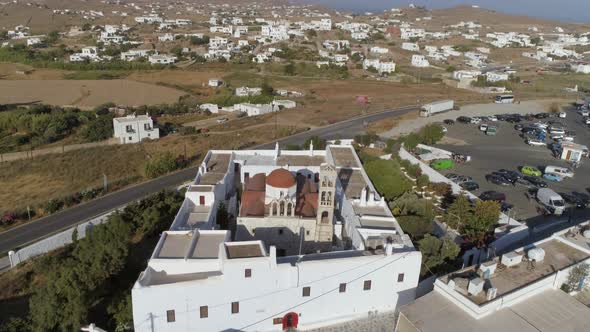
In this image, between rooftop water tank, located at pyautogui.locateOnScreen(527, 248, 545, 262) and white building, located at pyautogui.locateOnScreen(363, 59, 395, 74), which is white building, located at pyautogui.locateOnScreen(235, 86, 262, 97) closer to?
white building, located at pyautogui.locateOnScreen(363, 59, 395, 74)

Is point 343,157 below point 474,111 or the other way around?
the other way around

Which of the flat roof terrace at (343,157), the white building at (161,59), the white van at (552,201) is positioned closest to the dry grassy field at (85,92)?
the white building at (161,59)

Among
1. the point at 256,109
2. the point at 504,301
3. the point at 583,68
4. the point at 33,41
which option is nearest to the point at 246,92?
the point at 256,109

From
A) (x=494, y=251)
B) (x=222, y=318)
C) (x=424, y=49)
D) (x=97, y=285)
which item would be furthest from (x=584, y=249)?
(x=424, y=49)

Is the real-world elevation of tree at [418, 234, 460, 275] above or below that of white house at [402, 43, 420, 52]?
below

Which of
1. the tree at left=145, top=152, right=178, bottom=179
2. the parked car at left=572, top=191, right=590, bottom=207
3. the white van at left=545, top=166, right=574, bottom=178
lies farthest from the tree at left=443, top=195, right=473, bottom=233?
the tree at left=145, top=152, right=178, bottom=179

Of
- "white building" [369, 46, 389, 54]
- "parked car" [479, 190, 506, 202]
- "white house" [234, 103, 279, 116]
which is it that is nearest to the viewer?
"parked car" [479, 190, 506, 202]

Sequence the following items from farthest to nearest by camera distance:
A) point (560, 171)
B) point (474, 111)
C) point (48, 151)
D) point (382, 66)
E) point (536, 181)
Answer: point (382, 66)
point (474, 111)
point (48, 151)
point (560, 171)
point (536, 181)

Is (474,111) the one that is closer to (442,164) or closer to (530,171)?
(530,171)
